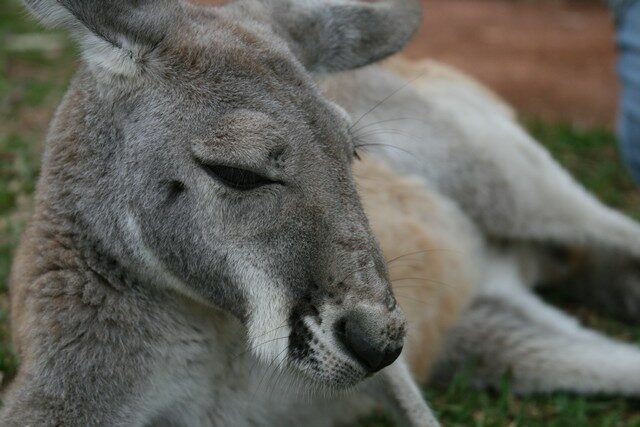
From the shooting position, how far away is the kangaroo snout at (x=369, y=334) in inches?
110

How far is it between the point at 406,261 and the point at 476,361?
0.71 m

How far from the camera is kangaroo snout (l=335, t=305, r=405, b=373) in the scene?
2.79m

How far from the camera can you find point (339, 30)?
3.81 meters

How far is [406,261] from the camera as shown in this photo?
436 centimetres

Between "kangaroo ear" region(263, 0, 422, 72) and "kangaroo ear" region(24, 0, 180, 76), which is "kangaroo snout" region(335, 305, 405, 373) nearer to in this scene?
"kangaroo ear" region(24, 0, 180, 76)

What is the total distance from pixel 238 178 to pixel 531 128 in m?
4.91

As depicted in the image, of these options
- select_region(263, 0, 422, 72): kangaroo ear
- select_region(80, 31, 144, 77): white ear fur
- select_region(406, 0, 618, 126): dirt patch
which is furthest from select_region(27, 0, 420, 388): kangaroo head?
select_region(406, 0, 618, 126): dirt patch

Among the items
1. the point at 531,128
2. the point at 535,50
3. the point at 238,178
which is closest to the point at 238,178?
the point at 238,178

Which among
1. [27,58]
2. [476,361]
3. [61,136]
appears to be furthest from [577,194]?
[27,58]

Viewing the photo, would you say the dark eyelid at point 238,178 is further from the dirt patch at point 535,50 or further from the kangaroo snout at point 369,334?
the dirt patch at point 535,50

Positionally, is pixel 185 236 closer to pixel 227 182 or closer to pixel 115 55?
pixel 227 182

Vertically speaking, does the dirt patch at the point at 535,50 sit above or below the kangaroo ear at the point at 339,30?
below

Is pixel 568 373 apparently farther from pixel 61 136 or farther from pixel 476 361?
pixel 61 136

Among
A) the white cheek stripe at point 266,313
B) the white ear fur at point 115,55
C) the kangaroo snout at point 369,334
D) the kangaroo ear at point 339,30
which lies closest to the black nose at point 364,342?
the kangaroo snout at point 369,334
